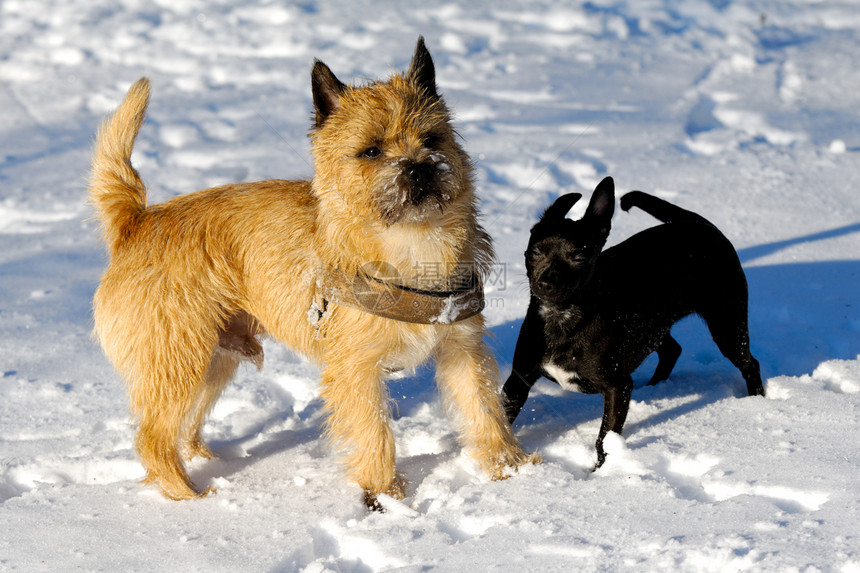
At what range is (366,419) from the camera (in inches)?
126

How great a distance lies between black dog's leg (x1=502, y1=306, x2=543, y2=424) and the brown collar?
1.49ft

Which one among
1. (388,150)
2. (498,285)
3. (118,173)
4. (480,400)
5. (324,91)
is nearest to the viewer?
(388,150)

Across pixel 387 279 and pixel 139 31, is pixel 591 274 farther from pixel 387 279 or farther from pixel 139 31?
pixel 139 31

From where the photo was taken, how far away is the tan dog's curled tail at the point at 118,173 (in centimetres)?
352

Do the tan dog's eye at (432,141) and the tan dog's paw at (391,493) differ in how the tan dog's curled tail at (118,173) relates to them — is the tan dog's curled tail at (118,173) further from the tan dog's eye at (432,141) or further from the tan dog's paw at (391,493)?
the tan dog's paw at (391,493)

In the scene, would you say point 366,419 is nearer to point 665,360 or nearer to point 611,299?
point 611,299

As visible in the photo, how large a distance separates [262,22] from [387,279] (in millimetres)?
8155

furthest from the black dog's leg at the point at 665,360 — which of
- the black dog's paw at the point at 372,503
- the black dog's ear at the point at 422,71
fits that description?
the black dog's ear at the point at 422,71

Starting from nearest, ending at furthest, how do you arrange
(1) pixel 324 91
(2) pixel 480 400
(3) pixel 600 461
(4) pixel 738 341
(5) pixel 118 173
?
1. (1) pixel 324 91
2. (3) pixel 600 461
3. (2) pixel 480 400
4. (5) pixel 118 173
5. (4) pixel 738 341

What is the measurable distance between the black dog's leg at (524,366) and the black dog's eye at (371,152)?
42.4 inches

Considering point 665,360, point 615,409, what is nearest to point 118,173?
point 615,409

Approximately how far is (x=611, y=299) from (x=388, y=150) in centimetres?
123

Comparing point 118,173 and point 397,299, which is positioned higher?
point 118,173

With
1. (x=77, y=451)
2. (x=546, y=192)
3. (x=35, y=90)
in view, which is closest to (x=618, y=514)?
(x=77, y=451)
